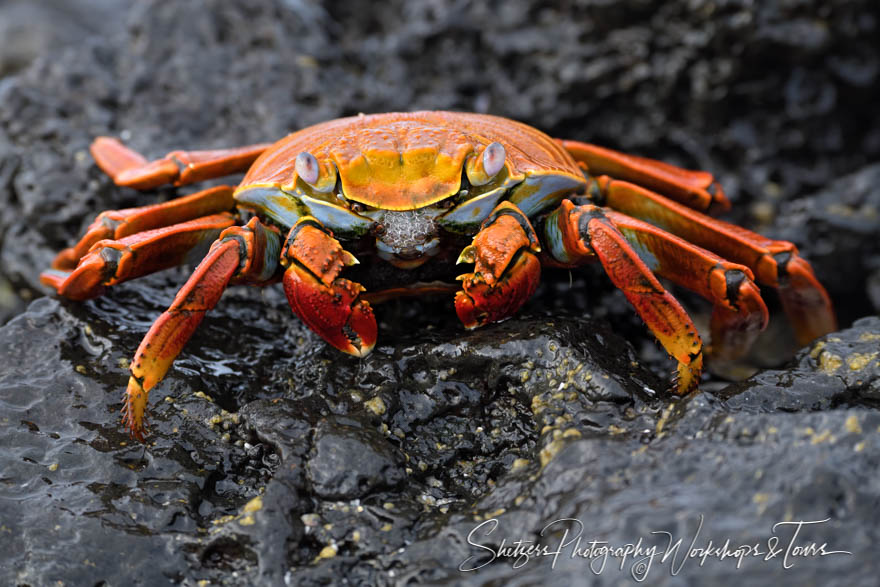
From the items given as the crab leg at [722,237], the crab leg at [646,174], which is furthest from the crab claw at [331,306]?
the crab leg at [646,174]

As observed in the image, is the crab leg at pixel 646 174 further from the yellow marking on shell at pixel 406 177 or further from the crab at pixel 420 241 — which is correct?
the yellow marking on shell at pixel 406 177

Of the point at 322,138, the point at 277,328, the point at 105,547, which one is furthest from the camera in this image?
the point at 277,328

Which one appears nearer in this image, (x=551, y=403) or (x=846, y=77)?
(x=551, y=403)

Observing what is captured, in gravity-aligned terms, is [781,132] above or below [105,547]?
above

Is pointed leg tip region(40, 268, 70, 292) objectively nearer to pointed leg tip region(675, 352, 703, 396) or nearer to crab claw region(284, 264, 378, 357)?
crab claw region(284, 264, 378, 357)

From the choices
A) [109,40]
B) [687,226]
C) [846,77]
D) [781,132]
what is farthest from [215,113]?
[846,77]

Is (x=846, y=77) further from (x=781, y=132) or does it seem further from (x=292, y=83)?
(x=292, y=83)

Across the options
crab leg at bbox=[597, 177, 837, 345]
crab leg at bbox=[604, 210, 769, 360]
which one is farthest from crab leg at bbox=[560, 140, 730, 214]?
crab leg at bbox=[604, 210, 769, 360]
